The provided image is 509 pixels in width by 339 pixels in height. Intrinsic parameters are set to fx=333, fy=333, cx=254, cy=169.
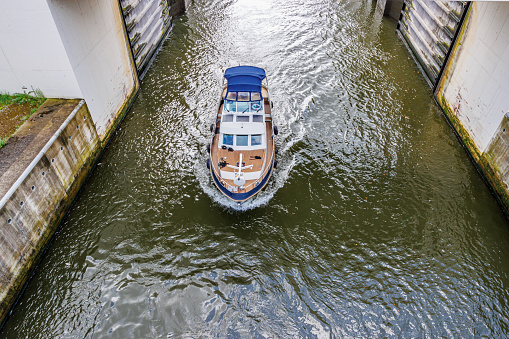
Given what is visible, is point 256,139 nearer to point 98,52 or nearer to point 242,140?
point 242,140

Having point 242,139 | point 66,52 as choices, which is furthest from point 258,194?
point 66,52

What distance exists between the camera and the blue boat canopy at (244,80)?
16891mm

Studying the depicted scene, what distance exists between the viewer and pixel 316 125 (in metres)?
18.0

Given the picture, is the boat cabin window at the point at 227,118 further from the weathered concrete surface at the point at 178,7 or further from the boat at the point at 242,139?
the weathered concrete surface at the point at 178,7

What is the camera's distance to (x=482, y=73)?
51.2 ft

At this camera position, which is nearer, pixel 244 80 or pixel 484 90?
pixel 484 90

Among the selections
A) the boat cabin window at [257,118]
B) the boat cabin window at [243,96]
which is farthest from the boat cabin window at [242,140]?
the boat cabin window at [243,96]

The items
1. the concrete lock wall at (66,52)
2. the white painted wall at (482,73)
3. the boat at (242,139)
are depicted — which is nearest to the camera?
the concrete lock wall at (66,52)

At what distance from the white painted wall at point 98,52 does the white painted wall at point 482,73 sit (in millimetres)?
17917

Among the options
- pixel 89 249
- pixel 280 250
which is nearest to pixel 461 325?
pixel 280 250

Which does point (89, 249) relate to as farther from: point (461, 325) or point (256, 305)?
point (461, 325)

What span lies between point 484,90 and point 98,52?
59.4 ft

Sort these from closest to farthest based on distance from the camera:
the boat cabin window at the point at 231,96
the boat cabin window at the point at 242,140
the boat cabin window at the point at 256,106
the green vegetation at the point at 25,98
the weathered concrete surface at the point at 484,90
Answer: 1. the weathered concrete surface at the point at 484,90
2. the green vegetation at the point at 25,98
3. the boat cabin window at the point at 242,140
4. the boat cabin window at the point at 256,106
5. the boat cabin window at the point at 231,96

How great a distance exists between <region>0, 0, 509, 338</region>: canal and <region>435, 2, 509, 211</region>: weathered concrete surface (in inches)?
32.4
